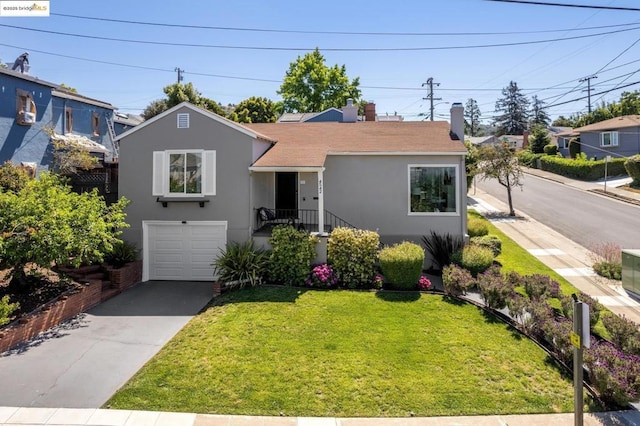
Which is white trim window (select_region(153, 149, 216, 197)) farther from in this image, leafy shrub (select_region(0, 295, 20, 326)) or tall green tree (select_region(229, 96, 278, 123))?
tall green tree (select_region(229, 96, 278, 123))

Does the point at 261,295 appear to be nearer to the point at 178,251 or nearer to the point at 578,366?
the point at 178,251

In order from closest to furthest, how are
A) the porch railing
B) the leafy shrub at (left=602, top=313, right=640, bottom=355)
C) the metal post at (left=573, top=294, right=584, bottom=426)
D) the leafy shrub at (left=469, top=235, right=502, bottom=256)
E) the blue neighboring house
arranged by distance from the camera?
the metal post at (left=573, top=294, right=584, bottom=426), the leafy shrub at (left=602, top=313, right=640, bottom=355), the porch railing, the leafy shrub at (left=469, top=235, right=502, bottom=256), the blue neighboring house

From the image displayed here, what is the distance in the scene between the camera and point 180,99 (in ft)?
96.7

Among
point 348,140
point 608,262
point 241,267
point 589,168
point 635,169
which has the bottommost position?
point 608,262

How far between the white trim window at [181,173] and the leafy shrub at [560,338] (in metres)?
10.5

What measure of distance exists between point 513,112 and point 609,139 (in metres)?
53.0

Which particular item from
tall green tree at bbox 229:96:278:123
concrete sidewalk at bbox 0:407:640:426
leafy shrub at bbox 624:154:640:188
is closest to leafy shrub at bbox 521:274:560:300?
concrete sidewalk at bbox 0:407:640:426

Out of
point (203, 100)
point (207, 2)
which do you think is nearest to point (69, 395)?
point (207, 2)

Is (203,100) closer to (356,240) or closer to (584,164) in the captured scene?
(356,240)

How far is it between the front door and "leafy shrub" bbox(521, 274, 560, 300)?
28.7 feet

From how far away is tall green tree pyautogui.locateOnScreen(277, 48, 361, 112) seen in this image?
1566 inches

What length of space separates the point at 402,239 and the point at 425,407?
8396mm

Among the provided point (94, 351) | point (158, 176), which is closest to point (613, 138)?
point (158, 176)

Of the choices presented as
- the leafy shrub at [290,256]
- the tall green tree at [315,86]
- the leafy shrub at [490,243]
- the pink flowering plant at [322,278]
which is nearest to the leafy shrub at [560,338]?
the pink flowering plant at [322,278]
